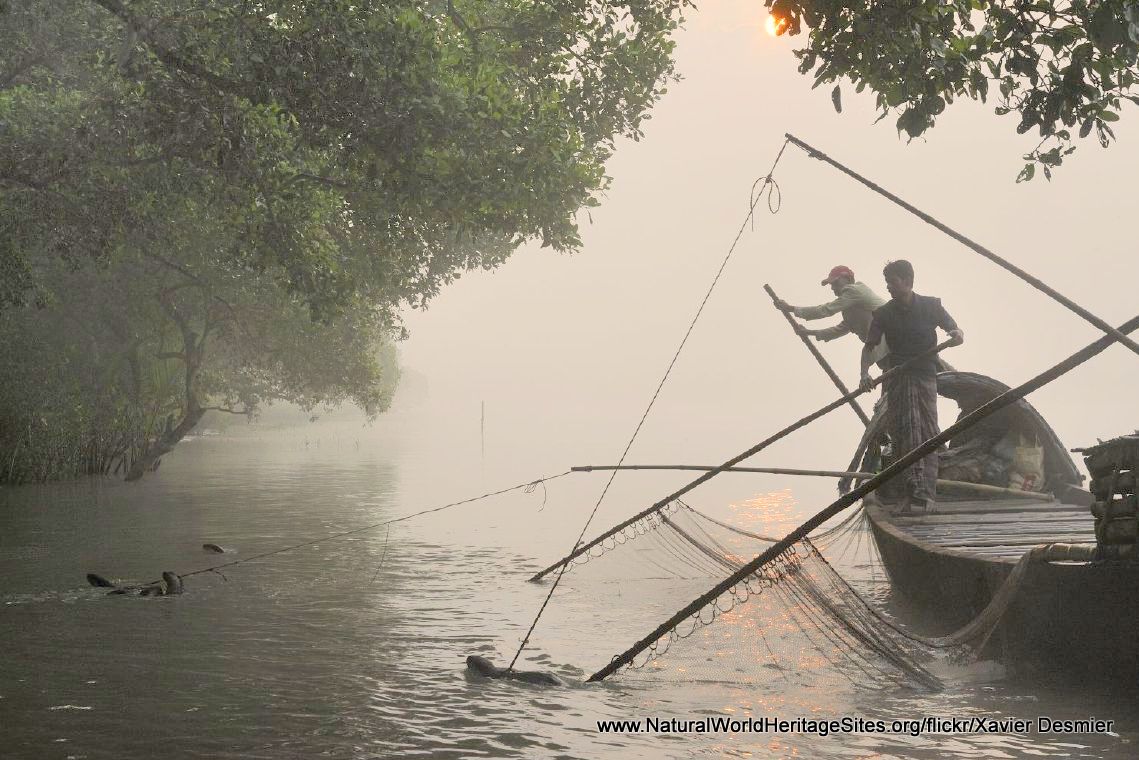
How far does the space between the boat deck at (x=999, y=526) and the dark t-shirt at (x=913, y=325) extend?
5.21ft

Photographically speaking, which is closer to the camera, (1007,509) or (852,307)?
Answer: (1007,509)

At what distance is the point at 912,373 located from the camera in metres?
12.6

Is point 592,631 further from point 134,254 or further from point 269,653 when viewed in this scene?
point 134,254

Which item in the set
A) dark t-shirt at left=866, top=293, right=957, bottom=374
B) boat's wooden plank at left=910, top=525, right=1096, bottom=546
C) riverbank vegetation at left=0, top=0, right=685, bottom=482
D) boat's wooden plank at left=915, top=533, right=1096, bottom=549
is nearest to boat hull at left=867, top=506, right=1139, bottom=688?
boat's wooden plank at left=915, top=533, right=1096, bottom=549

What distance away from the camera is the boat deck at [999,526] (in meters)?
10.1

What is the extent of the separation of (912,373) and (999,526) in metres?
2.04

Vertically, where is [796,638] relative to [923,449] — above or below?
below

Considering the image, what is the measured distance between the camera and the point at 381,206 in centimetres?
1948

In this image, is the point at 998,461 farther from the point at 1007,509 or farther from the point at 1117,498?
the point at 1117,498

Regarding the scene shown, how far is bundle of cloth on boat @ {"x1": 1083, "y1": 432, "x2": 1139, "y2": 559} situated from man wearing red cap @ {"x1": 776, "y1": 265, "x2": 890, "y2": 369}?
7.24 meters

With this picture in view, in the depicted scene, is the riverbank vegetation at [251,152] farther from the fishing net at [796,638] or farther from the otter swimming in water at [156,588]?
the fishing net at [796,638]

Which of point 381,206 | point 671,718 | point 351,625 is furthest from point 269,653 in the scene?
point 381,206

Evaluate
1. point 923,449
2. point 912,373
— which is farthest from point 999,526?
point 923,449

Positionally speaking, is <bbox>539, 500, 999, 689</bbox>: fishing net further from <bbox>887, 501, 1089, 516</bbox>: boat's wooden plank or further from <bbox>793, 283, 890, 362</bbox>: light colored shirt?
<bbox>793, 283, 890, 362</bbox>: light colored shirt
